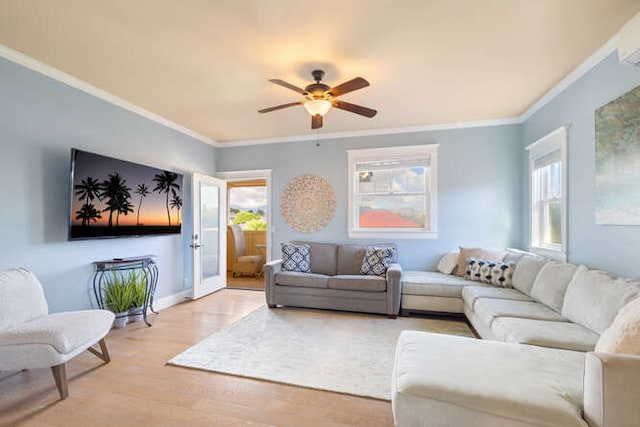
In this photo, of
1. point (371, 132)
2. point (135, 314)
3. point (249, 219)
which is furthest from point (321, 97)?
point (249, 219)

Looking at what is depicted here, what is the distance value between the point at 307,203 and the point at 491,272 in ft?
9.26

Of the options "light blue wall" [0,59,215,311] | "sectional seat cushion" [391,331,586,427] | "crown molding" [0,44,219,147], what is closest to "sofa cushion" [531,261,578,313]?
"sectional seat cushion" [391,331,586,427]

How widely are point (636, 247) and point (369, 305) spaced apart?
8.18ft

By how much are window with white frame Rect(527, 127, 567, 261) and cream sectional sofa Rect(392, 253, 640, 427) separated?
900 mm

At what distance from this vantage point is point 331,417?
1842 mm

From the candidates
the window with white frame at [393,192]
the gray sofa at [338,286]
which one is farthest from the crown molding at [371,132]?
the gray sofa at [338,286]

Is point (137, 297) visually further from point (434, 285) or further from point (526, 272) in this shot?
point (526, 272)

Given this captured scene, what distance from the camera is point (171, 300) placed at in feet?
13.9

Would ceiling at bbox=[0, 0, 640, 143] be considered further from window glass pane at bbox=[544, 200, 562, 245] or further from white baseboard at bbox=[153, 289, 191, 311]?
white baseboard at bbox=[153, 289, 191, 311]

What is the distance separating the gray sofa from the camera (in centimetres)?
368

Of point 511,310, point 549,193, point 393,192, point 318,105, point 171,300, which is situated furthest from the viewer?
point 393,192

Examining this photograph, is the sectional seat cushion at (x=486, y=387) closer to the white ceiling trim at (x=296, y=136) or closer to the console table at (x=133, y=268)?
the white ceiling trim at (x=296, y=136)

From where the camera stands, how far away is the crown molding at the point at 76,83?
2.51 m

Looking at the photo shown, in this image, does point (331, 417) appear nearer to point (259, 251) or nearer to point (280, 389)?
point (280, 389)
